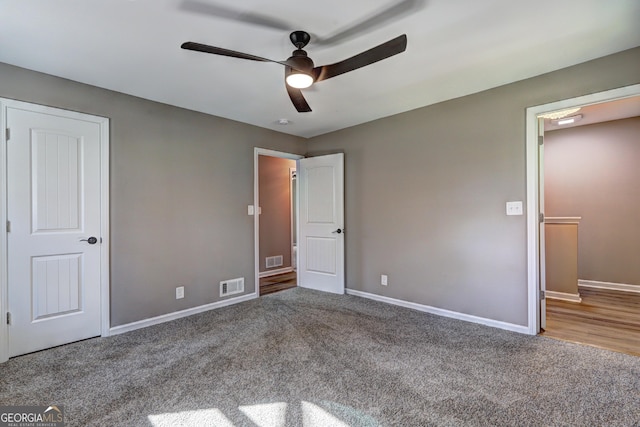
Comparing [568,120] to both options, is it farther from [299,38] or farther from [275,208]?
[275,208]

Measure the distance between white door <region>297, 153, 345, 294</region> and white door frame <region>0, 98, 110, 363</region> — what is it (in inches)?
101

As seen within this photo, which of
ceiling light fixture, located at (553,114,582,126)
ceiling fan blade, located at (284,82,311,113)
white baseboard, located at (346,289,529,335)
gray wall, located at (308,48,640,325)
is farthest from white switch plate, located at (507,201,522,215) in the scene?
ceiling light fixture, located at (553,114,582,126)

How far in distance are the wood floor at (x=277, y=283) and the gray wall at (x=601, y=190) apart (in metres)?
4.41

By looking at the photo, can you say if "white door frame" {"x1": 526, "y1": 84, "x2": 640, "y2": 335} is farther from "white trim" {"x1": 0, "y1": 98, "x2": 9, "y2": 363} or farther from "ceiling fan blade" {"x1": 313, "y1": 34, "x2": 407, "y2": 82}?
"white trim" {"x1": 0, "y1": 98, "x2": 9, "y2": 363}

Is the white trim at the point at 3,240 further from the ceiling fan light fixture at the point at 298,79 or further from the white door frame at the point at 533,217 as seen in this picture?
the white door frame at the point at 533,217

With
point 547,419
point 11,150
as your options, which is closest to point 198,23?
point 11,150

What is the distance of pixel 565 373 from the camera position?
2213mm

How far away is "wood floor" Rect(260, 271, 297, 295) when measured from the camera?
477 centimetres

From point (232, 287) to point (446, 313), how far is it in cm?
259

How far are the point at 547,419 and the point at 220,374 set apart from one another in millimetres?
2048

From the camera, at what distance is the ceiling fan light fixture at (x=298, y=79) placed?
218 cm

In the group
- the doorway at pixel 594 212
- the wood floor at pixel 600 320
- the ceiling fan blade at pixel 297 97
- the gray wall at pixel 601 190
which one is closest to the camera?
the ceiling fan blade at pixel 297 97

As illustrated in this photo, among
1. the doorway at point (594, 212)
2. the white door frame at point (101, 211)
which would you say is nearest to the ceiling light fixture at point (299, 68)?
the white door frame at point (101, 211)

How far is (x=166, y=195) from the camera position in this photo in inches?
135
